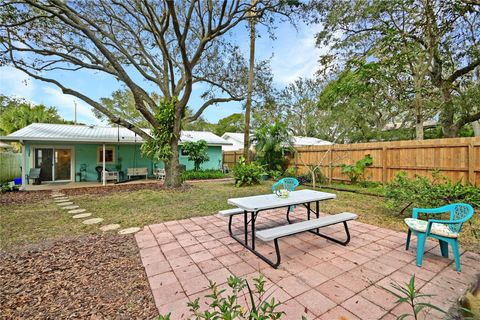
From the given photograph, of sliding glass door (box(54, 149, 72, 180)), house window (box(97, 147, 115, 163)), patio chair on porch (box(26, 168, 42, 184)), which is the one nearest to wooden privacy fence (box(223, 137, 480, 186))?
house window (box(97, 147, 115, 163))

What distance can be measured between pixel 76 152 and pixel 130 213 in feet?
28.1

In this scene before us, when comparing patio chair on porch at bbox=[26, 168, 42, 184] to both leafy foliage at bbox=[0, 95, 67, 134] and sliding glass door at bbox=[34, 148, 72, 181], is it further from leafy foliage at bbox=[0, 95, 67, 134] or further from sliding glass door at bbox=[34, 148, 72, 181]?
leafy foliage at bbox=[0, 95, 67, 134]

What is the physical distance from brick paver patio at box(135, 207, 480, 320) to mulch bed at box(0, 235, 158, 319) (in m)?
0.20

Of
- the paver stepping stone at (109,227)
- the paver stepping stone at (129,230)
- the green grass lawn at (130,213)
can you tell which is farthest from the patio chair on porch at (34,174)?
the paver stepping stone at (129,230)

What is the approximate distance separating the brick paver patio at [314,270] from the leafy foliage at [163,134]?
559 centimetres

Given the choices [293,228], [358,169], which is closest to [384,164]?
[358,169]

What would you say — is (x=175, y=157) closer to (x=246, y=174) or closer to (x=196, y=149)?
(x=246, y=174)

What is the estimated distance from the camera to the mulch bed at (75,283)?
203cm

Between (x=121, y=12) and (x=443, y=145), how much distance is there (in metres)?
13.1

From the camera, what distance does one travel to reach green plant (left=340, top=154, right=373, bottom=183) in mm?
8414

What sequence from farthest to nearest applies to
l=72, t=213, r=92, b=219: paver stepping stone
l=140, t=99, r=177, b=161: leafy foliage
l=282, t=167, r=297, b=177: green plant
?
l=282, t=167, r=297, b=177: green plant
l=140, t=99, r=177, b=161: leafy foliage
l=72, t=213, r=92, b=219: paver stepping stone

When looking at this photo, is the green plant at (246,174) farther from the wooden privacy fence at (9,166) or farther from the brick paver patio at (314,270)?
the wooden privacy fence at (9,166)

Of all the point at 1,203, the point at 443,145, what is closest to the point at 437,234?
the point at 443,145

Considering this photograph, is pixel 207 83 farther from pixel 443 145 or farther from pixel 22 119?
pixel 22 119
